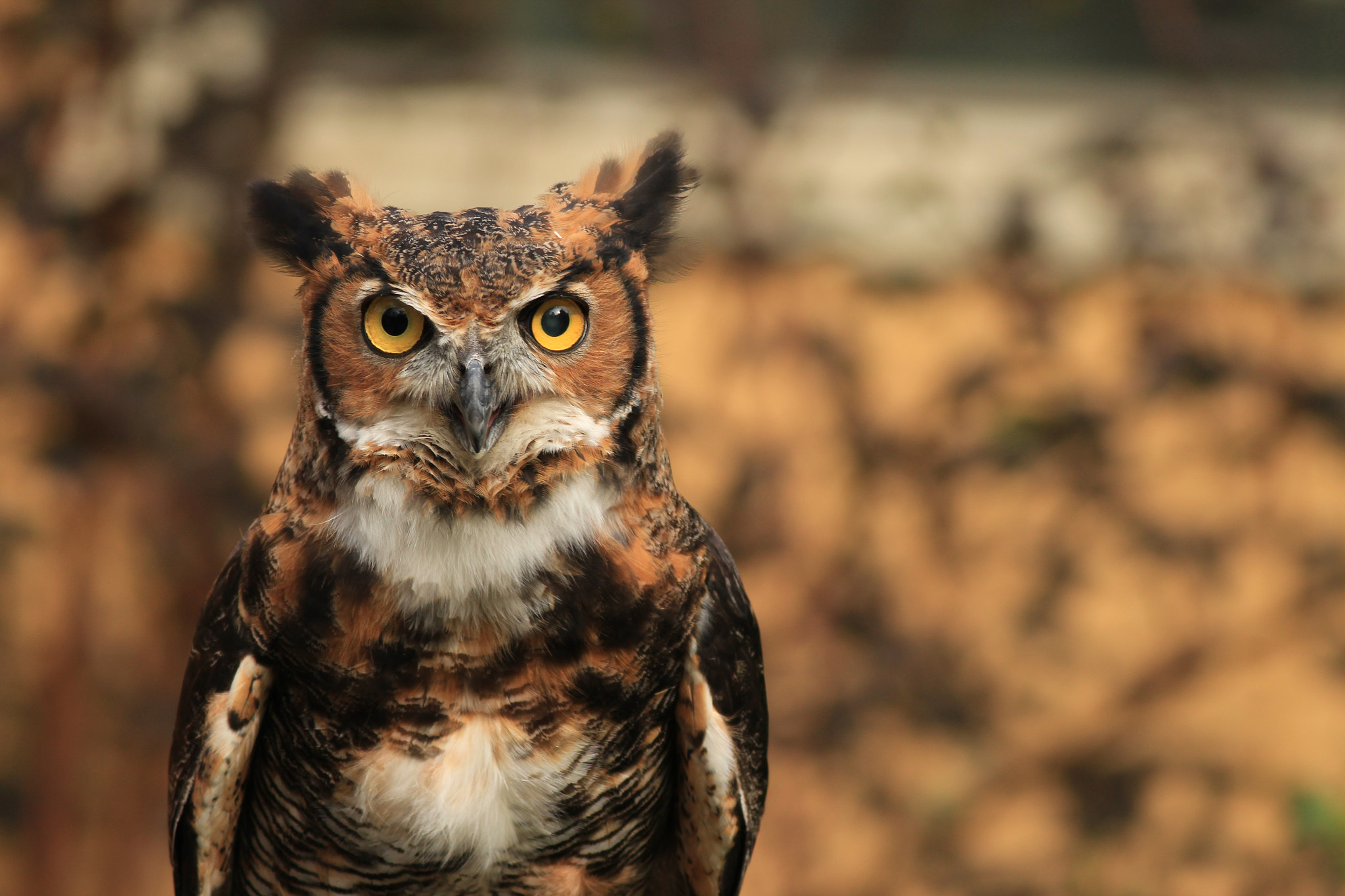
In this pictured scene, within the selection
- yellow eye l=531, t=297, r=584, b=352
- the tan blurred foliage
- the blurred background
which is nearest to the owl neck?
yellow eye l=531, t=297, r=584, b=352

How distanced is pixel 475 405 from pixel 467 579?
0.21 m

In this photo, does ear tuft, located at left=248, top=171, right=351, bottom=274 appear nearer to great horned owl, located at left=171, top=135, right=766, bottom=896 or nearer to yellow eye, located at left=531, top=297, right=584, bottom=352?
great horned owl, located at left=171, top=135, right=766, bottom=896

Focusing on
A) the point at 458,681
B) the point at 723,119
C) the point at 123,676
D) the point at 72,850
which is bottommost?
the point at 72,850

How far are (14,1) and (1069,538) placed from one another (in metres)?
2.96

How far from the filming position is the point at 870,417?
3.21 meters

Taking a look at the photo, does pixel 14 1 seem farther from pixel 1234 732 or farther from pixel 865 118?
pixel 1234 732

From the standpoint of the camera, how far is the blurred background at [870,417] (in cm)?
283

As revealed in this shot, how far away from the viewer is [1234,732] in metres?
3.44

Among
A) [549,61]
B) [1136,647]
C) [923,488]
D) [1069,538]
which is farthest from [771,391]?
[549,61]

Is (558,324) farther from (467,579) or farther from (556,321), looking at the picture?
(467,579)

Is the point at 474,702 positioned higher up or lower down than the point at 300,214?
lower down

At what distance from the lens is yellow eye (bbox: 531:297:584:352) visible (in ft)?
4.15

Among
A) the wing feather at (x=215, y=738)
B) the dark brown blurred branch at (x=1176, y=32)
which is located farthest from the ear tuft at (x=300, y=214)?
the dark brown blurred branch at (x=1176, y=32)

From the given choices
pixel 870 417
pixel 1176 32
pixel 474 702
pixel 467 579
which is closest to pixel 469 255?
pixel 467 579
